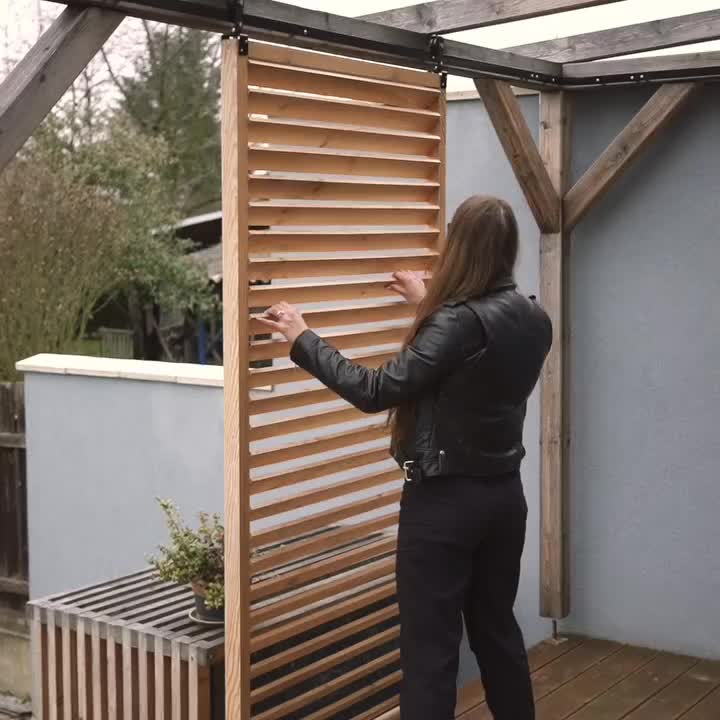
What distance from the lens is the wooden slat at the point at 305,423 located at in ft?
11.1

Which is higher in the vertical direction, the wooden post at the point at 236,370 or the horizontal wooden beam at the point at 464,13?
the horizontal wooden beam at the point at 464,13

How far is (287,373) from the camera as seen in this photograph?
3.51 metres

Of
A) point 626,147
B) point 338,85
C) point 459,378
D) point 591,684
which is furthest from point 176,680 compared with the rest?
point 626,147

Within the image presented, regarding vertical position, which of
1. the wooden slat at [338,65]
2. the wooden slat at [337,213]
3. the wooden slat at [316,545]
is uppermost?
the wooden slat at [338,65]

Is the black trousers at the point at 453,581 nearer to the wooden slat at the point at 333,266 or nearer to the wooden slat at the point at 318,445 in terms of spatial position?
the wooden slat at the point at 318,445

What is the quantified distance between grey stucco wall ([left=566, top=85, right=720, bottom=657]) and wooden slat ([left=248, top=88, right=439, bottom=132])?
129 centimetres

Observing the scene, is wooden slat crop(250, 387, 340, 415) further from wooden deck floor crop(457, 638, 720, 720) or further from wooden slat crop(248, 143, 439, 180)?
wooden deck floor crop(457, 638, 720, 720)

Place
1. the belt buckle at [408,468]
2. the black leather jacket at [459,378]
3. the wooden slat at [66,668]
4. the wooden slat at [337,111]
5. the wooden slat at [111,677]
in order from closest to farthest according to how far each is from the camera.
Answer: the black leather jacket at [459,378] → the belt buckle at [408,468] → the wooden slat at [337,111] → the wooden slat at [111,677] → the wooden slat at [66,668]

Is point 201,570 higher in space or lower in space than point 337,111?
lower

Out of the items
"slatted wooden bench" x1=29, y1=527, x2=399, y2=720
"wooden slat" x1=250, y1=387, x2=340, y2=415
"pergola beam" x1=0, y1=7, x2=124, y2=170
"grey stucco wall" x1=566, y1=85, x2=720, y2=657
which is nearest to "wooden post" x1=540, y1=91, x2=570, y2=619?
"grey stucco wall" x1=566, y1=85, x2=720, y2=657

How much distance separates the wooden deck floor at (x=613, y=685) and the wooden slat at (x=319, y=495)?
2.99ft

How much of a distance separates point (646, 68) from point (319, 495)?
2126 millimetres

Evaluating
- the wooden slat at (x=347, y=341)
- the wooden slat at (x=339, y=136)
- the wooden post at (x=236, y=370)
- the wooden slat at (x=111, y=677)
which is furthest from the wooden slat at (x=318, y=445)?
the wooden slat at (x=111, y=677)

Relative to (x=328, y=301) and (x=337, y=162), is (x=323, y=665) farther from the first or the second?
(x=337, y=162)
